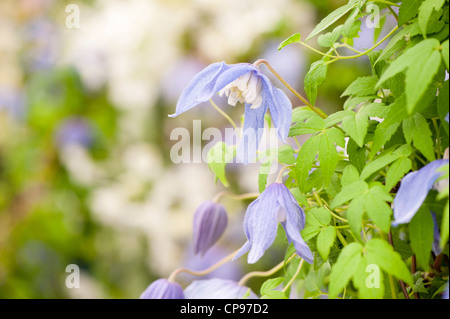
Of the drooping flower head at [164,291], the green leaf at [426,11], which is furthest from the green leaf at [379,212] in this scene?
the drooping flower head at [164,291]

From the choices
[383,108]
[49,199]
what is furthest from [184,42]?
[383,108]

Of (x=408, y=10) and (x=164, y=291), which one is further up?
(x=408, y=10)

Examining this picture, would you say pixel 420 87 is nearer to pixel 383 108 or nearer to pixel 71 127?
pixel 383 108

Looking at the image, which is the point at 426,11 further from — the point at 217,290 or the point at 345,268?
the point at 217,290

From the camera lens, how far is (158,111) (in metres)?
1.35

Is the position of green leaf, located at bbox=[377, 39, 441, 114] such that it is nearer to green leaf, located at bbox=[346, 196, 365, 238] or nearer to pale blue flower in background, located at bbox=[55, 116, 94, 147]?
green leaf, located at bbox=[346, 196, 365, 238]

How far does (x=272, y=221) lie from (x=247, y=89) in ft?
0.32

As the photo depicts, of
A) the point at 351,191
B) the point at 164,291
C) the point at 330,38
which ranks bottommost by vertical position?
the point at 164,291

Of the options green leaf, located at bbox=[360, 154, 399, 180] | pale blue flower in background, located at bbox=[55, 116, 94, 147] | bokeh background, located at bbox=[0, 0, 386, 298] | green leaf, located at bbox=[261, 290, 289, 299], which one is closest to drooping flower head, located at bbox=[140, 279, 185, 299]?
green leaf, located at bbox=[261, 290, 289, 299]

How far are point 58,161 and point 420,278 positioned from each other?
1182mm

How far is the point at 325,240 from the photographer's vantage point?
0.37m

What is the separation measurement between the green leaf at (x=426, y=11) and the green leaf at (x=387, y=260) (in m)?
0.13

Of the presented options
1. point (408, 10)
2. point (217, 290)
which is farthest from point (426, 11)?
point (217, 290)

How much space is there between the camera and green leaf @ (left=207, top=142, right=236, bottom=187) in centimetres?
49
